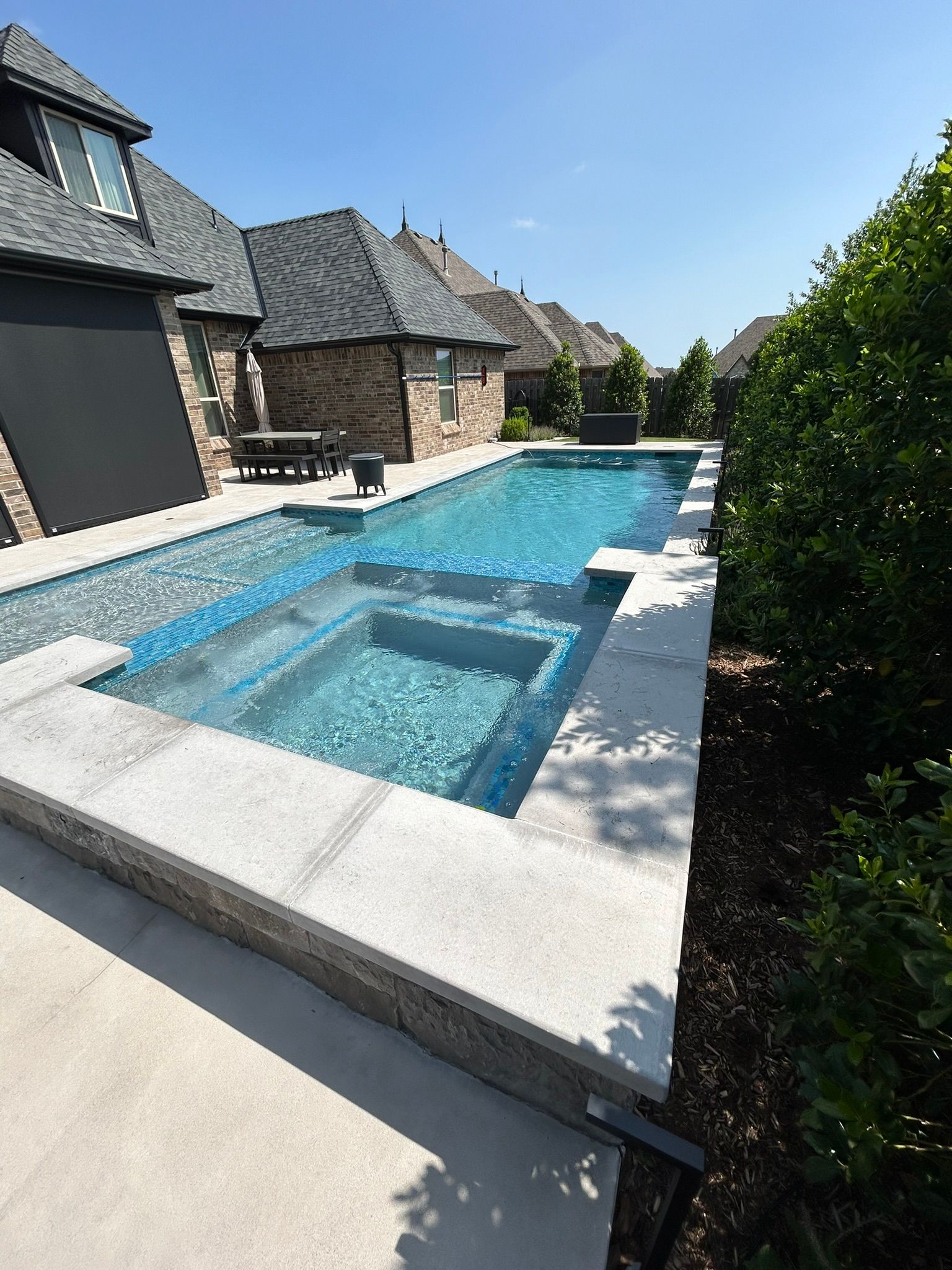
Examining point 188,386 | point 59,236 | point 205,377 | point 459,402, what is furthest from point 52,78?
point 459,402

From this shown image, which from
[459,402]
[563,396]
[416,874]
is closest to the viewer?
[416,874]

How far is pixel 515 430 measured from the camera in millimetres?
18438

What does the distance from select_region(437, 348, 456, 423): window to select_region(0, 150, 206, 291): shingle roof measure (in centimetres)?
718

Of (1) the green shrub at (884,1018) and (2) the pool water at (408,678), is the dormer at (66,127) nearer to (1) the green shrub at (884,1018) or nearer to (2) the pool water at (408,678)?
(2) the pool water at (408,678)

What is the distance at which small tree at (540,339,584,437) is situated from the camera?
20.1 metres

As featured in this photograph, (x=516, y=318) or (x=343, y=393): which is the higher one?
(x=516, y=318)

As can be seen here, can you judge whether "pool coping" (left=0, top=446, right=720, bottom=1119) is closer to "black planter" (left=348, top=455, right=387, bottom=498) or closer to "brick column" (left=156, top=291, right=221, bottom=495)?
"black planter" (left=348, top=455, right=387, bottom=498)

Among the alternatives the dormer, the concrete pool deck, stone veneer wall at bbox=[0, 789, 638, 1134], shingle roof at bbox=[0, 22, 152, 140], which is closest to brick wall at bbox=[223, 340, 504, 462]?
the dormer

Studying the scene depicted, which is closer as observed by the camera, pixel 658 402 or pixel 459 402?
pixel 459 402

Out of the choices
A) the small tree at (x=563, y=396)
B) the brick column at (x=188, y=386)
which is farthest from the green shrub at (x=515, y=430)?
the brick column at (x=188, y=386)

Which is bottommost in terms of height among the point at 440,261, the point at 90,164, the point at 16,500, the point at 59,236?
the point at 16,500

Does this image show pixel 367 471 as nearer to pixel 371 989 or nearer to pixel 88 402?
pixel 88 402

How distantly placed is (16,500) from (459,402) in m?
11.8

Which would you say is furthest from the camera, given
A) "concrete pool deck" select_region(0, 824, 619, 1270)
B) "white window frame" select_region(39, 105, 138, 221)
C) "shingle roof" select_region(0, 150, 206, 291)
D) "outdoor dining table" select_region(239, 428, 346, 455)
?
"outdoor dining table" select_region(239, 428, 346, 455)
